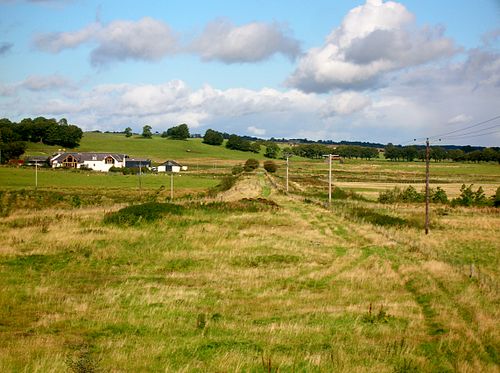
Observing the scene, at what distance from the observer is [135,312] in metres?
14.6

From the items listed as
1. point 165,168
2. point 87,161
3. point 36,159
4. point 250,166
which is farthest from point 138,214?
point 165,168

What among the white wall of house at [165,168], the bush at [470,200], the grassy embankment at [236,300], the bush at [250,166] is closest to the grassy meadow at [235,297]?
the grassy embankment at [236,300]

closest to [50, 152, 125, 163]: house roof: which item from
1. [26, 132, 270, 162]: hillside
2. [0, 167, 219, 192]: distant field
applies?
[26, 132, 270, 162]: hillside

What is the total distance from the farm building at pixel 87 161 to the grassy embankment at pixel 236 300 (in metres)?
97.8

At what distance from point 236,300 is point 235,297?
0.47 m

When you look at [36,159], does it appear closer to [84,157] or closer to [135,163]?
[84,157]

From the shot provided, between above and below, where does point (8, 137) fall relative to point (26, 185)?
above

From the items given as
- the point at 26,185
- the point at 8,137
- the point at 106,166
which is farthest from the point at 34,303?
the point at 8,137

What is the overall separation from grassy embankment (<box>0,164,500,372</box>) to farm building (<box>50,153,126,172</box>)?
3849 inches

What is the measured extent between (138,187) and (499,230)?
52.5 meters

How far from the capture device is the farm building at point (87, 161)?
5037 inches

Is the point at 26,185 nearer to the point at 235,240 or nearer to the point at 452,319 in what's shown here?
the point at 235,240

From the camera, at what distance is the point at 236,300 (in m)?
16.7

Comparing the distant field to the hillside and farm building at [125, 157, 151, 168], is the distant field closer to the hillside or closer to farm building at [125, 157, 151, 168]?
farm building at [125, 157, 151, 168]
